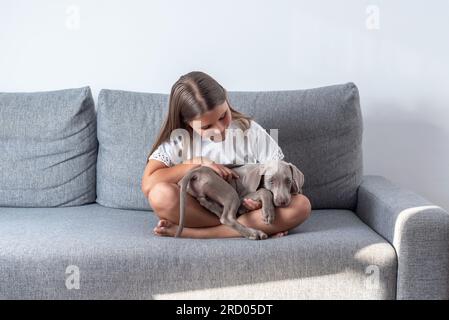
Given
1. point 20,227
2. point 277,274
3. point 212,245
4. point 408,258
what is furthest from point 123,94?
point 408,258

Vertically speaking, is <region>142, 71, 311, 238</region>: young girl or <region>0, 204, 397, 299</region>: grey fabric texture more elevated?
<region>142, 71, 311, 238</region>: young girl

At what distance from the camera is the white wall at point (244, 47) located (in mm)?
2896

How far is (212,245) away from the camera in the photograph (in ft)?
6.70

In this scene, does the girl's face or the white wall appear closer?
the girl's face

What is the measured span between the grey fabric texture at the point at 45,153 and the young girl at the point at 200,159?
0.45 meters

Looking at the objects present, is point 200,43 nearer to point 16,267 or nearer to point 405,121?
point 405,121

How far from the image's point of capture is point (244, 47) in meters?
2.91

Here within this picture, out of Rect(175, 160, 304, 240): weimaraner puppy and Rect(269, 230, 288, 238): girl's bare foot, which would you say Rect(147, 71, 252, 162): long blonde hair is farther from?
Rect(269, 230, 288, 238): girl's bare foot

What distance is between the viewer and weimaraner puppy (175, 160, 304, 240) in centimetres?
212

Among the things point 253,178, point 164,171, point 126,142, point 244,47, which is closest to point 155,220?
point 164,171

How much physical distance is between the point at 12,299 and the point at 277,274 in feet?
2.68

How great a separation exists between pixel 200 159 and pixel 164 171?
0.13 metres

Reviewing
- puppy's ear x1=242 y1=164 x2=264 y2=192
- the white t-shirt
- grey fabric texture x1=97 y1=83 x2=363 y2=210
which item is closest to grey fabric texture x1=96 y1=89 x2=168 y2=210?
grey fabric texture x1=97 y1=83 x2=363 y2=210

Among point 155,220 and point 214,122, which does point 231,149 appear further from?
point 155,220
